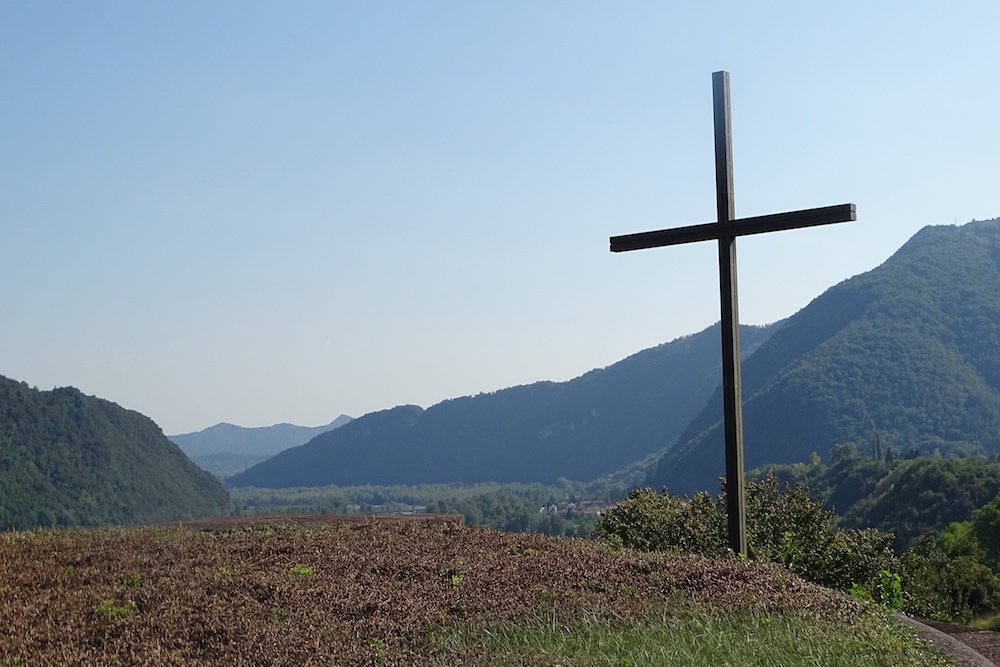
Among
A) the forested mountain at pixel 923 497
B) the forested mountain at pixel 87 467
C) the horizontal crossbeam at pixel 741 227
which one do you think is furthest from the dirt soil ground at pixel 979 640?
the forested mountain at pixel 87 467

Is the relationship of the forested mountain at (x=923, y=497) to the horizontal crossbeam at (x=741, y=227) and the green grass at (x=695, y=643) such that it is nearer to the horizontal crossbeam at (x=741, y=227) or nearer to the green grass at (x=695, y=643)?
the horizontal crossbeam at (x=741, y=227)

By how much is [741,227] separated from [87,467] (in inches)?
6544

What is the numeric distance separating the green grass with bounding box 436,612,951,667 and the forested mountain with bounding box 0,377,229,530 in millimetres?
144766

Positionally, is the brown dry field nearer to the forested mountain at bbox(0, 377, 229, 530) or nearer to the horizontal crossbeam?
the horizontal crossbeam

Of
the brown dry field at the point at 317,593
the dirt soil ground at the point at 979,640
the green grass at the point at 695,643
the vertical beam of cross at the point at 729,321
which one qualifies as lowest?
the dirt soil ground at the point at 979,640

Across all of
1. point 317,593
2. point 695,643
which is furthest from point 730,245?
point 317,593

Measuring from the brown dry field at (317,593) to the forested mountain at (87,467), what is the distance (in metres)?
141

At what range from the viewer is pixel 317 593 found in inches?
328

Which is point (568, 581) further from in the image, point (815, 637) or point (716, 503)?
point (716, 503)

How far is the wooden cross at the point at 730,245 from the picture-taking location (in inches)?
440

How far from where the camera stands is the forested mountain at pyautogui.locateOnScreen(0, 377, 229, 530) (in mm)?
147125

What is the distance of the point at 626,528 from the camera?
47.5 ft

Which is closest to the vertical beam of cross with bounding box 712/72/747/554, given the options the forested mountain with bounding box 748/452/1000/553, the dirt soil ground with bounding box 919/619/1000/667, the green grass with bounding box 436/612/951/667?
the dirt soil ground with bounding box 919/619/1000/667

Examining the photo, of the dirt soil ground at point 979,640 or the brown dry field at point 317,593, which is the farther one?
the dirt soil ground at point 979,640
